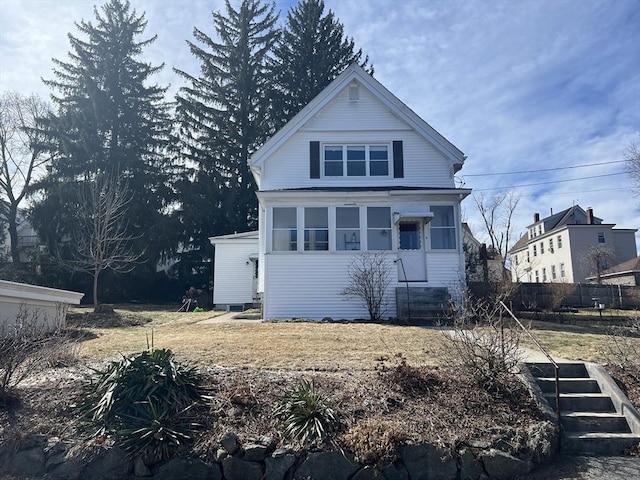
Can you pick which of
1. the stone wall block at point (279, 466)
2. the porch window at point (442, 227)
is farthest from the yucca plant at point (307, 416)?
the porch window at point (442, 227)

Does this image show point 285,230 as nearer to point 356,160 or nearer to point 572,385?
point 356,160

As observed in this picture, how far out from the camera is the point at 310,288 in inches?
640

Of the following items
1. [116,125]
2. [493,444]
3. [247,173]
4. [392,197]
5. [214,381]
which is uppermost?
[116,125]

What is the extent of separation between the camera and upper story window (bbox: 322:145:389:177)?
59.7 feet

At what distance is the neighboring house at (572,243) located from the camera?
4150cm

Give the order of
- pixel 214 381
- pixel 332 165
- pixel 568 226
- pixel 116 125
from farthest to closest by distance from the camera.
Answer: pixel 568 226 → pixel 116 125 → pixel 332 165 → pixel 214 381

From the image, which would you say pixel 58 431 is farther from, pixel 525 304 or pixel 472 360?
pixel 525 304

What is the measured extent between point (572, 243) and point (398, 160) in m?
30.8

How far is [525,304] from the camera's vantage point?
1856cm

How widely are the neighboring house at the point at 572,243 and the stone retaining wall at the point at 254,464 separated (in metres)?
35.8

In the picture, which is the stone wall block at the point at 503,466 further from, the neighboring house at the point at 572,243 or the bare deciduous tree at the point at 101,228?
the neighboring house at the point at 572,243

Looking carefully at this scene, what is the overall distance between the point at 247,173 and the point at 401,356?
26608 mm

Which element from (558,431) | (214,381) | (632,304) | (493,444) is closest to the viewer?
(493,444)

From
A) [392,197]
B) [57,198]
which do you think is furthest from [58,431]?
[57,198]
